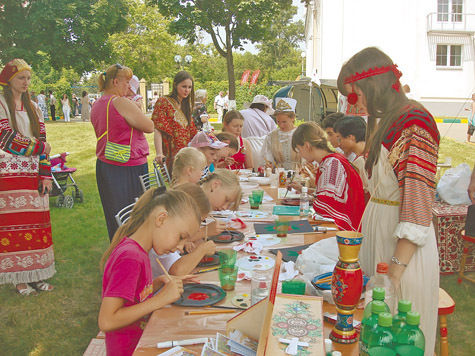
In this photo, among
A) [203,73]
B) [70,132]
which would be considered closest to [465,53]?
[70,132]

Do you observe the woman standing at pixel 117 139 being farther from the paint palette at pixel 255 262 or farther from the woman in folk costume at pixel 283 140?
the woman in folk costume at pixel 283 140

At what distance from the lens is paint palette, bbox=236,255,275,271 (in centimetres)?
210

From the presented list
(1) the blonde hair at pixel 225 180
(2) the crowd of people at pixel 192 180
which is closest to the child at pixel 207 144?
(2) the crowd of people at pixel 192 180

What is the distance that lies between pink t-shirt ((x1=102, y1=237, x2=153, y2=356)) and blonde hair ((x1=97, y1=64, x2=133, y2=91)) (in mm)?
2096

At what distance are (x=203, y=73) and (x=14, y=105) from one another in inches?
1342

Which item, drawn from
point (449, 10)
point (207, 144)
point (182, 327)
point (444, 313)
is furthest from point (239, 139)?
point (449, 10)

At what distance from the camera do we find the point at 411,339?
3.39 feet

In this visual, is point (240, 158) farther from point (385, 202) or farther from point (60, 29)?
point (60, 29)

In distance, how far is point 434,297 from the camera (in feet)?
5.62

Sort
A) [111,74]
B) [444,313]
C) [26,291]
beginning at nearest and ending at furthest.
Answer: [444,313], [111,74], [26,291]

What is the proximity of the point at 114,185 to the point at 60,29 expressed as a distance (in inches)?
Result: 608

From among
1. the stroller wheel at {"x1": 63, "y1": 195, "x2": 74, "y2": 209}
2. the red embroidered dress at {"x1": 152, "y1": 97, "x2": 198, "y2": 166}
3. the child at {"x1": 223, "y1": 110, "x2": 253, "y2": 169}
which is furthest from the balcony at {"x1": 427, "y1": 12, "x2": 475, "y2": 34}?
the red embroidered dress at {"x1": 152, "y1": 97, "x2": 198, "y2": 166}

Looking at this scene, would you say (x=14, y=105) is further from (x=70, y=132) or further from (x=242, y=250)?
(x=70, y=132)

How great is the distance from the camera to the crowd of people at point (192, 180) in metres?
1.57
